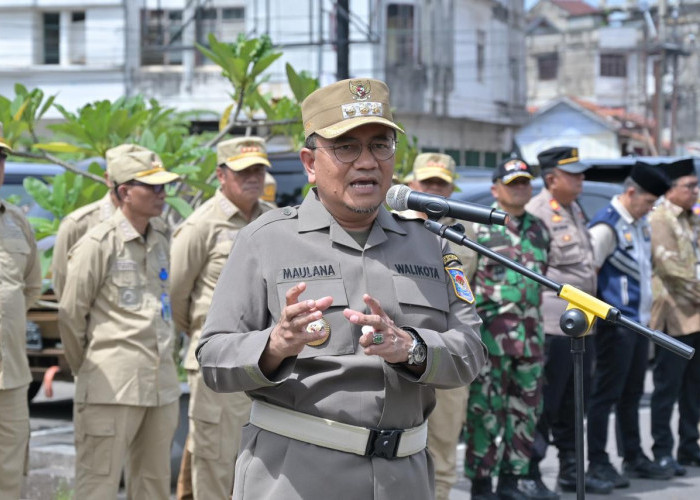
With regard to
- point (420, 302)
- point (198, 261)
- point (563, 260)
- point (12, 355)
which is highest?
point (420, 302)

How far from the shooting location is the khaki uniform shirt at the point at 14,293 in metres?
5.63

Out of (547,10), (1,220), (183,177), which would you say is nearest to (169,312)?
(1,220)

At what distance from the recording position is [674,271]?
8.56 meters

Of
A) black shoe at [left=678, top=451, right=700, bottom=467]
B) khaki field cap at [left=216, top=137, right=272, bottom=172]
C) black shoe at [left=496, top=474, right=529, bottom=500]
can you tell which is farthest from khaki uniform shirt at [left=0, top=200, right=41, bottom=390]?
black shoe at [left=678, top=451, right=700, bottom=467]

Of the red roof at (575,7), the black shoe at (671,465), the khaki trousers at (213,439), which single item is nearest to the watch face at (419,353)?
the khaki trousers at (213,439)

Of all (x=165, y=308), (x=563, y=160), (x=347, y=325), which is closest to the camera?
(x=347, y=325)

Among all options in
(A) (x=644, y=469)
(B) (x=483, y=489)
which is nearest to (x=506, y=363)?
(B) (x=483, y=489)

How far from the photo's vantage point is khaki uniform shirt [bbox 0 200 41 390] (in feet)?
18.5

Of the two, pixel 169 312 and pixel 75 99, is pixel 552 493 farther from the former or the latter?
pixel 75 99

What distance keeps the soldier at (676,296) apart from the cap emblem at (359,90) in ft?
18.3

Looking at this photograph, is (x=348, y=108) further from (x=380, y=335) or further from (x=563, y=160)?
(x=563, y=160)

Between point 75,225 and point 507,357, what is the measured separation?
259 centimetres

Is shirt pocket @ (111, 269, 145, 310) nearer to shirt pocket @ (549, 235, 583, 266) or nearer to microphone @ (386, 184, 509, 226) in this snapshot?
microphone @ (386, 184, 509, 226)

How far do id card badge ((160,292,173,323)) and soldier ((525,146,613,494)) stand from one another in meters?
2.58
